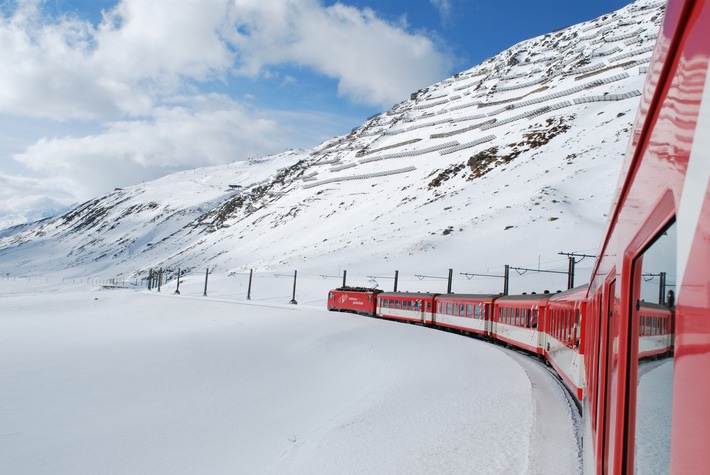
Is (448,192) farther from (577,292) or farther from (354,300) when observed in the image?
(577,292)

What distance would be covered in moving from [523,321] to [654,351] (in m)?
19.3

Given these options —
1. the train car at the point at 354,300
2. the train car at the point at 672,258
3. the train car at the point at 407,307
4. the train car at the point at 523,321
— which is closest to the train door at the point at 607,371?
the train car at the point at 672,258

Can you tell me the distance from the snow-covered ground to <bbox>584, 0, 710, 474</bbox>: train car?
643 centimetres

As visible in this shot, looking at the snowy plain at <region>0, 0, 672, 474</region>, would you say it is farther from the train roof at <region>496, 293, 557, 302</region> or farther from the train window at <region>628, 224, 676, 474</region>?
the train window at <region>628, 224, 676, 474</region>

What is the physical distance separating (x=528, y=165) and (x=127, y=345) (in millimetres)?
59977

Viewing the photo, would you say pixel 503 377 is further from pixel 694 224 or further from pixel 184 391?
pixel 694 224

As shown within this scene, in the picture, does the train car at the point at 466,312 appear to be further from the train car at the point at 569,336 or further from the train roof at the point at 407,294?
the train car at the point at 569,336

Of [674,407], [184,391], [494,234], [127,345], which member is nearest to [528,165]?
[494,234]

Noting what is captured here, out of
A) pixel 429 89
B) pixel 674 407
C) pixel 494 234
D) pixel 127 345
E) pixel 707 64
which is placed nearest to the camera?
pixel 707 64

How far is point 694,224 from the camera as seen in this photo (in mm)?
1234

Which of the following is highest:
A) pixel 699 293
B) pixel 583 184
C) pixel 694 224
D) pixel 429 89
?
pixel 429 89

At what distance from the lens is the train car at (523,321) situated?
1831 centimetres

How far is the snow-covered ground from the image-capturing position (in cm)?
950

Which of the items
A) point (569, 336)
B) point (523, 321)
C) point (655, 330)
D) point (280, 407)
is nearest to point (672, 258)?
point (655, 330)
